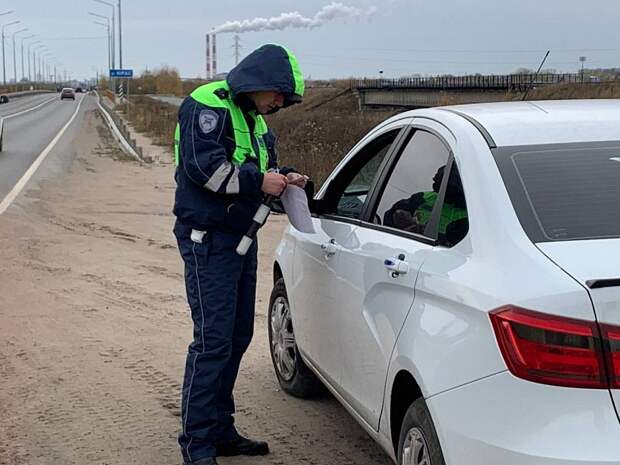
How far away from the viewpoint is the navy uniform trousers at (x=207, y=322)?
153 inches

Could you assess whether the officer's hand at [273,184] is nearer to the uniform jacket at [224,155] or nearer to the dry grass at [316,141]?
the uniform jacket at [224,155]

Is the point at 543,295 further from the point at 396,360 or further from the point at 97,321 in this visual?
the point at 97,321

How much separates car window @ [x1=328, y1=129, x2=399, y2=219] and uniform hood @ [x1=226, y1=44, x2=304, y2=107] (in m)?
0.52

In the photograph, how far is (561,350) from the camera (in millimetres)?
2400

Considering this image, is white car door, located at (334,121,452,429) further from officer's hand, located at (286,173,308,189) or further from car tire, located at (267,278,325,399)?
car tire, located at (267,278,325,399)

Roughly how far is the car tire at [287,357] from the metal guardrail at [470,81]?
31490 mm

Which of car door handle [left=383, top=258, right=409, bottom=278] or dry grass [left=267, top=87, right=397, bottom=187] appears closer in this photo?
car door handle [left=383, top=258, right=409, bottom=278]

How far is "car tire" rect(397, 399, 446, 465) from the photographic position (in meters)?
2.82

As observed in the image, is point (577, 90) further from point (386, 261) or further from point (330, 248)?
point (386, 261)

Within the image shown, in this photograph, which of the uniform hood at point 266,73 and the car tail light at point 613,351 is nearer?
the car tail light at point 613,351

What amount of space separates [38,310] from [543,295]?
5.56 metres

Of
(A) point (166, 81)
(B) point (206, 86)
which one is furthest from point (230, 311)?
(A) point (166, 81)

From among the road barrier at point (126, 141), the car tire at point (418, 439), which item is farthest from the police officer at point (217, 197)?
the road barrier at point (126, 141)

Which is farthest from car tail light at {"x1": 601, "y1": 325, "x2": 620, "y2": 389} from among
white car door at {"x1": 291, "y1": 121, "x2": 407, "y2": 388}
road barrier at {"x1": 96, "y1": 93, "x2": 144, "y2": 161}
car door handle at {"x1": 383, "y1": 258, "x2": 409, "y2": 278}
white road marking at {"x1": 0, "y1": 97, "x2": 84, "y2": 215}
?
road barrier at {"x1": 96, "y1": 93, "x2": 144, "y2": 161}
